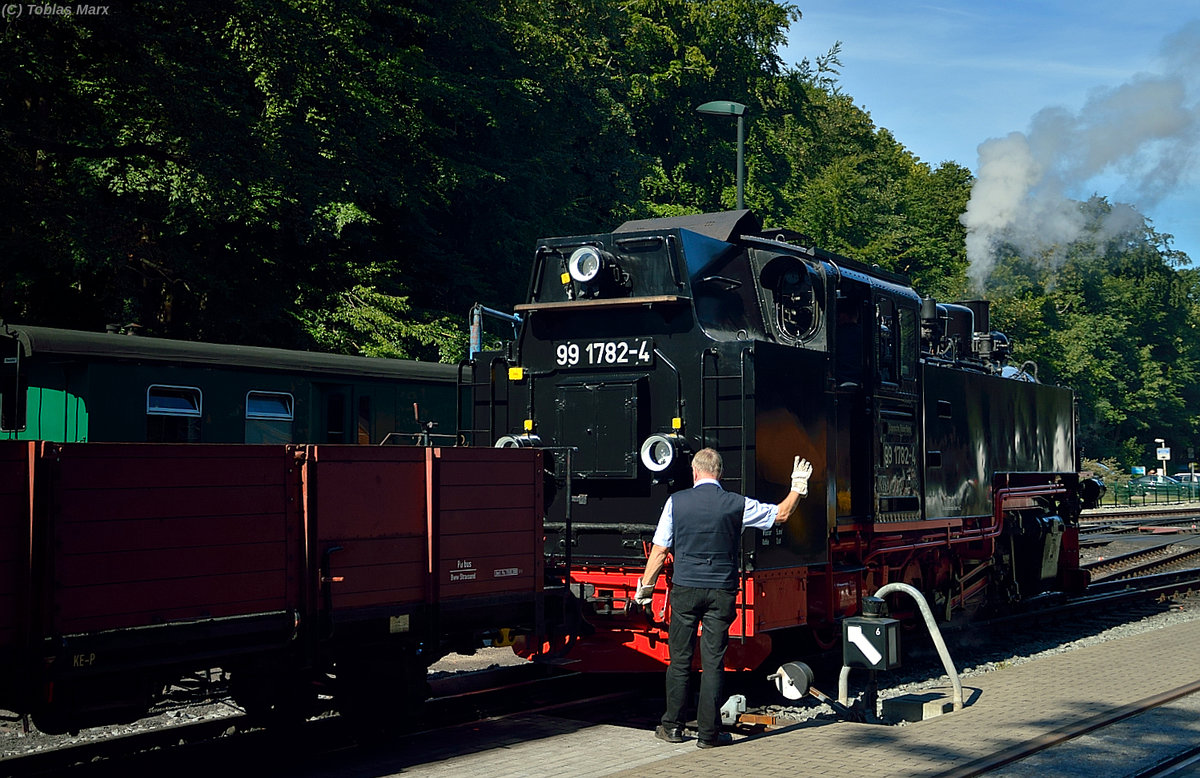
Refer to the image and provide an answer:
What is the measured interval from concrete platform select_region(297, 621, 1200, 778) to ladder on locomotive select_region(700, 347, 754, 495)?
1.98 meters

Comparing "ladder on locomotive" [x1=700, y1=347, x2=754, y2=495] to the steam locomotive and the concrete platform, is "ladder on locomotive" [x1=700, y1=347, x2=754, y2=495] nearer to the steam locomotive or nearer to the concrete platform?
the steam locomotive

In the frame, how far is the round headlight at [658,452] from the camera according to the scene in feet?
30.3

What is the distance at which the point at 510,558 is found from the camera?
833cm

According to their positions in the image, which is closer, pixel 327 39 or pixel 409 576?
pixel 409 576

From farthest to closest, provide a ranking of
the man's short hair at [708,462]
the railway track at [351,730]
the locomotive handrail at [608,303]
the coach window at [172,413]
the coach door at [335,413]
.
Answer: the coach door at [335,413]
the coach window at [172,413]
the locomotive handrail at [608,303]
the man's short hair at [708,462]
the railway track at [351,730]

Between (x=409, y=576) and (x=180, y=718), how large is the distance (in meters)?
3.00

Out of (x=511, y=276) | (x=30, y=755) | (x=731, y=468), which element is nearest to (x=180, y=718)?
(x=30, y=755)

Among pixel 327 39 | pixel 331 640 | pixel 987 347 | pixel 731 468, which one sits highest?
pixel 327 39

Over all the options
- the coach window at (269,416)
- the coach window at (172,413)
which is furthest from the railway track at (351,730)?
the coach window at (269,416)

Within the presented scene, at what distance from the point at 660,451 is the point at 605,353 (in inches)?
46.0

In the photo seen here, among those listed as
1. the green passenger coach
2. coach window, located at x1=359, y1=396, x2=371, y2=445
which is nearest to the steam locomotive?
the green passenger coach

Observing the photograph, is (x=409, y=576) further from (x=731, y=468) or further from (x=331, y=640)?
(x=731, y=468)

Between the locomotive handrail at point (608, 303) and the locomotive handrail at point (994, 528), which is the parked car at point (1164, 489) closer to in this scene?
the locomotive handrail at point (994, 528)

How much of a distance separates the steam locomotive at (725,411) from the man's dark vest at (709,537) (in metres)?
1.15
